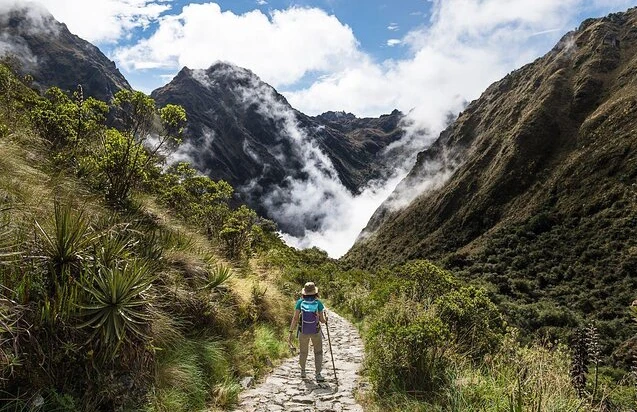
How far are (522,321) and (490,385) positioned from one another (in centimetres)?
5787

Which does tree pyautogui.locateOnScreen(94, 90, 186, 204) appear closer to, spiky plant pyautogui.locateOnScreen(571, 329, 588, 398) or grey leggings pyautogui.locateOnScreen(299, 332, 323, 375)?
grey leggings pyautogui.locateOnScreen(299, 332, 323, 375)

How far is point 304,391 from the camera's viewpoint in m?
7.74

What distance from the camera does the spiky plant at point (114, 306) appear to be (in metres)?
4.55

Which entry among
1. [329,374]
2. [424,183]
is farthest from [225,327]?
[424,183]

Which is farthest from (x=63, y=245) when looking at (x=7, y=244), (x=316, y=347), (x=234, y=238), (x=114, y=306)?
(x=234, y=238)

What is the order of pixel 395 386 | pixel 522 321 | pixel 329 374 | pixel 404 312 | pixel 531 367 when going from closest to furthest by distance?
pixel 531 367 → pixel 395 386 → pixel 404 312 → pixel 329 374 → pixel 522 321

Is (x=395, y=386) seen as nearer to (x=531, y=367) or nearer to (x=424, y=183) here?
(x=531, y=367)

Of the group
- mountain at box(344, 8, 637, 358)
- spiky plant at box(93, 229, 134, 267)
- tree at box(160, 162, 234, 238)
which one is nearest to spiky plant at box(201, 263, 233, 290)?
spiky plant at box(93, 229, 134, 267)

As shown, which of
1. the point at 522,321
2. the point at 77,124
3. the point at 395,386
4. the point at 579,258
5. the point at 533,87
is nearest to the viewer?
the point at 395,386

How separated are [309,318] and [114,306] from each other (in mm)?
4698

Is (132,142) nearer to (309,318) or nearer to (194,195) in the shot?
(309,318)

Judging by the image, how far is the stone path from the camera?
22.3 ft

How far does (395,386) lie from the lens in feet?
21.3

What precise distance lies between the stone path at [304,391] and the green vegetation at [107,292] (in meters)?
0.43
